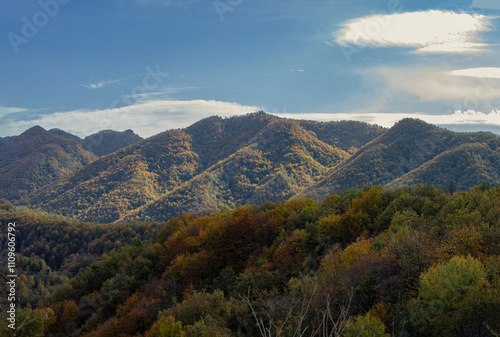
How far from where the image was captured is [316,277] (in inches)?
313

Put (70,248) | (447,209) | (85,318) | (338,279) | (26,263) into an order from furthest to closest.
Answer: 1. (70,248)
2. (26,263)
3. (85,318)
4. (447,209)
5. (338,279)

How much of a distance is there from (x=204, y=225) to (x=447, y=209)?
1944 inches

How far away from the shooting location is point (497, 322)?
60.1ft

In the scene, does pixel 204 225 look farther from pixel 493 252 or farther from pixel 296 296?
pixel 493 252

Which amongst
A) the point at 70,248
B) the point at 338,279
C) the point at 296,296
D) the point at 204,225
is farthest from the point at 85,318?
the point at 70,248

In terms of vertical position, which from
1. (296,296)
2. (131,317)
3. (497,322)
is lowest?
(131,317)

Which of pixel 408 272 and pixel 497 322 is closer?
pixel 497 322

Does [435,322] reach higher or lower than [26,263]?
higher

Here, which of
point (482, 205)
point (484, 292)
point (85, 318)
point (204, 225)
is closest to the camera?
point (484, 292)

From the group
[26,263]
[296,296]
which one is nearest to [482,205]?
[296,296]

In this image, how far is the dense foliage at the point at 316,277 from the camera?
20562 millimetres

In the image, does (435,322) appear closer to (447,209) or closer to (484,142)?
(447,209)

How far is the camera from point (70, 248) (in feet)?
518

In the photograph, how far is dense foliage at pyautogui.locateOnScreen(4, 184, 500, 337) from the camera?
20.6m
